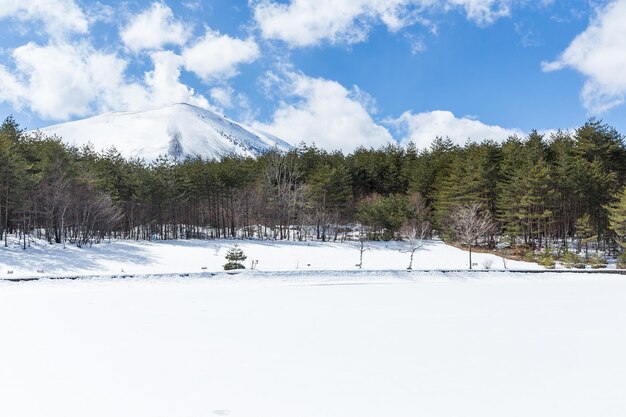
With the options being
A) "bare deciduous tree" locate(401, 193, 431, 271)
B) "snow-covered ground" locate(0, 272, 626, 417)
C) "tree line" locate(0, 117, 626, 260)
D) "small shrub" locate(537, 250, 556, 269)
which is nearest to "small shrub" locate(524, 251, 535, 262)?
"small shrub" locate(537, 250, 556, 269)

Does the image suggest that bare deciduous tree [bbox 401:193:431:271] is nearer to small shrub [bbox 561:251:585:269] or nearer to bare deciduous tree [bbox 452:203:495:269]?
bare deciduous tree [bbox 452:203:495:269]

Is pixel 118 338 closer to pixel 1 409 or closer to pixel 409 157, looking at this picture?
pixel 1 409

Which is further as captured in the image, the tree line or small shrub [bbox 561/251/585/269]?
the tree line

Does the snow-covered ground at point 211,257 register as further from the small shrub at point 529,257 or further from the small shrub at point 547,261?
the small shrub at point 529,257

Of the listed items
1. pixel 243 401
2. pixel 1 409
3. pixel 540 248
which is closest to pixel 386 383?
pixel 243 401

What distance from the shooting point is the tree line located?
130 feet

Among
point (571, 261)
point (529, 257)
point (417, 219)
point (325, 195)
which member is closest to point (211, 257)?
point (325, 195)

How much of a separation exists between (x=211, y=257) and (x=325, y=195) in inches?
804

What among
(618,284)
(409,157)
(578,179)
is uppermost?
(409,157)

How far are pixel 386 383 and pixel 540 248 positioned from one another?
144ft

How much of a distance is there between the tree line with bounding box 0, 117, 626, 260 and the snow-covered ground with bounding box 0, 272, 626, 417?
24.7 meters

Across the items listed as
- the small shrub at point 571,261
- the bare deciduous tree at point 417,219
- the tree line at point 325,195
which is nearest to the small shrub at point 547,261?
the small shrub at point 571,261

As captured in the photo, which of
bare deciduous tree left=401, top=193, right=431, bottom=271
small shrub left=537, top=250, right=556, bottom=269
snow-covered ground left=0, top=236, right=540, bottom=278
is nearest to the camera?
snow-covered ground left=0, top=236, right=540, bottom=278

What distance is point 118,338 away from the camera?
9.80m
